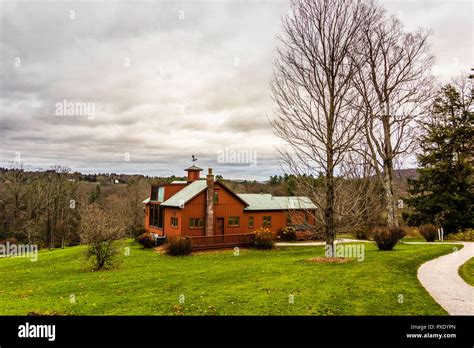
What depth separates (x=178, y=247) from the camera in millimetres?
23422

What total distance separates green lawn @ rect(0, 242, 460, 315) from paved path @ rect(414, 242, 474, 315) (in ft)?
1.21

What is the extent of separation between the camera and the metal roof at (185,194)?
1091 inches

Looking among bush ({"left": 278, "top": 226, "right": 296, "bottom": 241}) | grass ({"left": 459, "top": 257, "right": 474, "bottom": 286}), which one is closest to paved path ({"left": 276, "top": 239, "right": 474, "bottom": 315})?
grass ({"left": 459, "top": 257, "right": 474, "bottom": 286})

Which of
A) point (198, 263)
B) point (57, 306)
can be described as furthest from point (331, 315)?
point (198, 263)

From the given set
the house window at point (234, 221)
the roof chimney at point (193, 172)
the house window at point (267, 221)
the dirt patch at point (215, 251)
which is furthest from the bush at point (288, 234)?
the roof chimney at point (193, 172)

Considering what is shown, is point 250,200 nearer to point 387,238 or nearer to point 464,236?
point 387,238

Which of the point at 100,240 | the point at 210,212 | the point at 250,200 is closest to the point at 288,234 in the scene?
the point at 250,200

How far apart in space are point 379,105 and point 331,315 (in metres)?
18.0

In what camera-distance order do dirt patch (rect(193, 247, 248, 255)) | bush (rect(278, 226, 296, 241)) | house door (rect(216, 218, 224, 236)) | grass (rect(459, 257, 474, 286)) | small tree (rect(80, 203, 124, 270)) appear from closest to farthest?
grass (rect(459, 257, 474, 286)) → small tree (rect(80, 203, 124, 270)) → dirt patch (rect(193, 247, 248, 255)) → house door (rect(216, 218, 224, 236)) → bush (rect(278, 226, 296, 241))

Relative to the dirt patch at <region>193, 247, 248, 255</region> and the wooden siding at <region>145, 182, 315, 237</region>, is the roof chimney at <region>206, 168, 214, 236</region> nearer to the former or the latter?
the wooden siding at <region>145, 182, 315, 237</region>

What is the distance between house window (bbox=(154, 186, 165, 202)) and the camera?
31700 mm

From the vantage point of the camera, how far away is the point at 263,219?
104 ft
